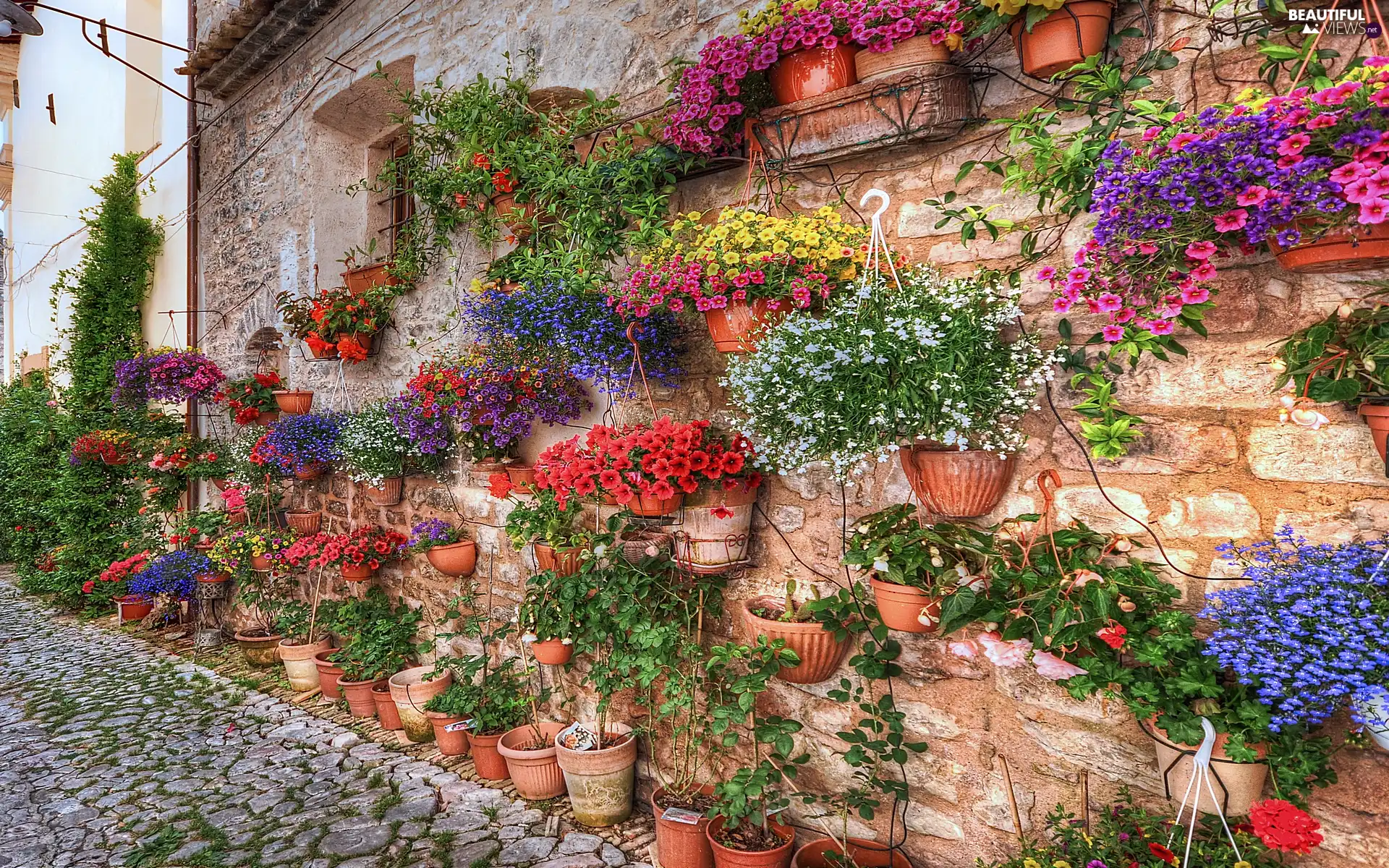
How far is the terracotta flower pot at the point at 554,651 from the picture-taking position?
3.66 meters

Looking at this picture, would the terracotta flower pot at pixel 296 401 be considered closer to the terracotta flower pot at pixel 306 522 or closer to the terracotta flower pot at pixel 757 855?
the terracotta flower pot at pixel 306 522

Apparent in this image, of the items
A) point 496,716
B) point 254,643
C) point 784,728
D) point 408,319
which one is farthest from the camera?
point 254,643

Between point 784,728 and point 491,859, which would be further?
point 491,859

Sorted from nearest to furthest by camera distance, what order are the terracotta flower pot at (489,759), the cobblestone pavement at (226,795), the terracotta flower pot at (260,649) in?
1. the cobblestone pavement at (226,795)
2. the terracotta flower pot at (489,759)
3. the terracotta flower pot at (260,649)

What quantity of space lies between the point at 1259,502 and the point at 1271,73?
1047mm

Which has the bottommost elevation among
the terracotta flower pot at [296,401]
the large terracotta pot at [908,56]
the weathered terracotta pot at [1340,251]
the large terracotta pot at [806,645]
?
the large terracotta pot at [806,645]

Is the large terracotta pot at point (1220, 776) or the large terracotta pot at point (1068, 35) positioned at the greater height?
the large terracotta pot at point (1068, 35)

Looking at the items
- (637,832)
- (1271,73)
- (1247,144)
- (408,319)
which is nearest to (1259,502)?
(1247,144)

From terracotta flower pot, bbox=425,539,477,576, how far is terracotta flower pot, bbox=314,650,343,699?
119 centimetres

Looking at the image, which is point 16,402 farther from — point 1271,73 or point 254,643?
point 1271,73

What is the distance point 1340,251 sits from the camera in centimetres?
168

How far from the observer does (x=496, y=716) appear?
4.08 metres

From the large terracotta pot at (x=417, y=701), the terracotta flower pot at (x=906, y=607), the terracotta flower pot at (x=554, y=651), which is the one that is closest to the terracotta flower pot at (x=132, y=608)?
the large terracotta pot at (x=417, y=701)

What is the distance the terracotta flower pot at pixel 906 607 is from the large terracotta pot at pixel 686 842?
115 centimetres
